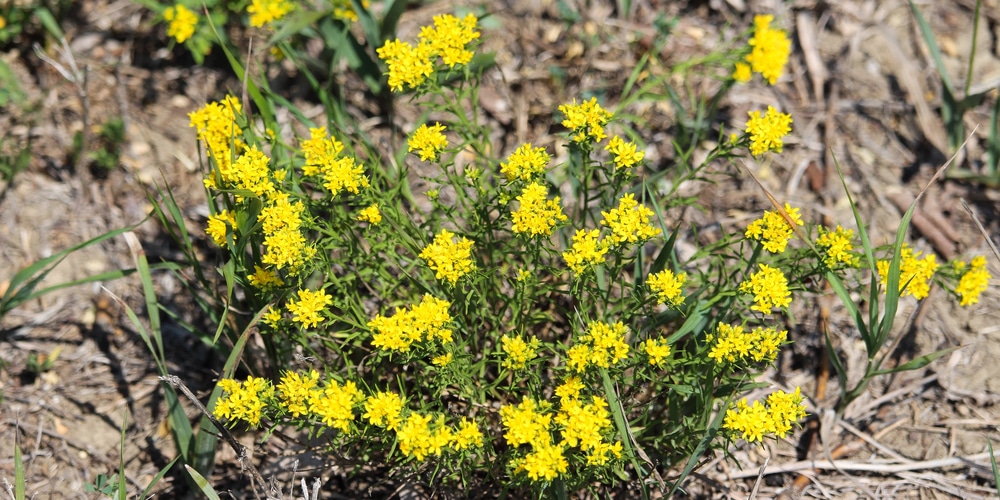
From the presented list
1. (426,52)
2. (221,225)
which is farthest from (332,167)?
(426,52)

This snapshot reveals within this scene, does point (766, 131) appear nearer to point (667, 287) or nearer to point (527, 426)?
point (667, 287)

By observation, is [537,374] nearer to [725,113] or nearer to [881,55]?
[725,113]

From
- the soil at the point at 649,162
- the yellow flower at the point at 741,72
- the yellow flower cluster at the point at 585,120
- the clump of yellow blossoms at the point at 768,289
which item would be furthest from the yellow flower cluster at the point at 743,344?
the yellow flower at the point at 741,72

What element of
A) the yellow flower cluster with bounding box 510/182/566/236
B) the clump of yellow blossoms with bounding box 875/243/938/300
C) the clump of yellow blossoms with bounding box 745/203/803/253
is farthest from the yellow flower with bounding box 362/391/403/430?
the clump of yellow blossoms with bounding box 875/243/938/300

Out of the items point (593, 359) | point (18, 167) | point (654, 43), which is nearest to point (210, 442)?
point (593, 359)

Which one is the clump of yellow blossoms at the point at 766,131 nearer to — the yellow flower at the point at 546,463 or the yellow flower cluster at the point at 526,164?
the yellow flower cluster at the point at 526,164

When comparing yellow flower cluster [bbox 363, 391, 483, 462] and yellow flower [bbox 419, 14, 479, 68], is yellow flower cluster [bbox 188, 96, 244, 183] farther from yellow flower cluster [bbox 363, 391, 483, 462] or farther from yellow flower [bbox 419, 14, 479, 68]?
yellow flower cluster [bbox 363, 391, 483, 462]
